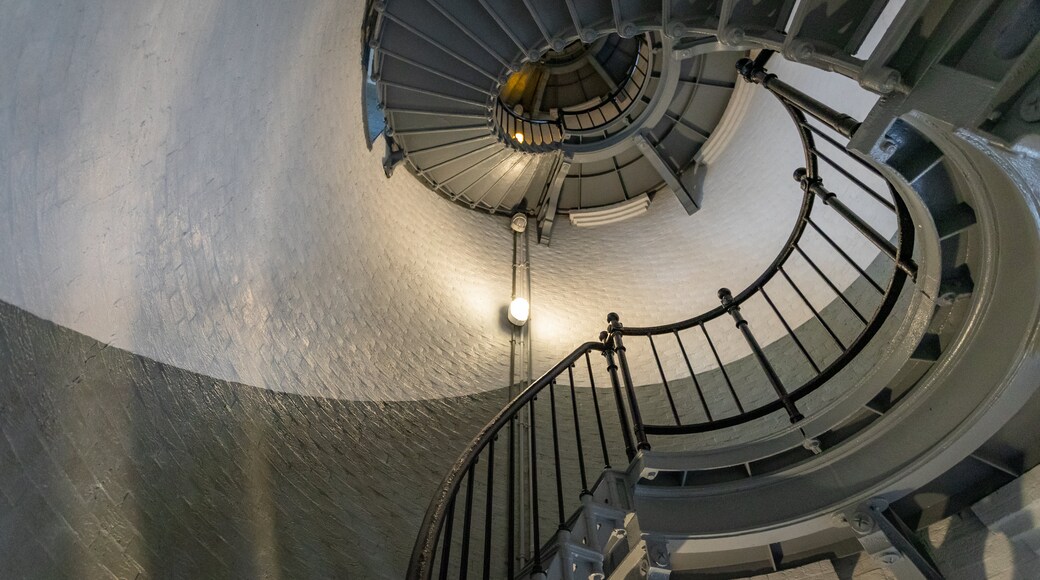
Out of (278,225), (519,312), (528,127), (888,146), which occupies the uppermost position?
(528,127)

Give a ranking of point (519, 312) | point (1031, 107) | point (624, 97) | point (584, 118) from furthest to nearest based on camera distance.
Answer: point (584, 118), point (624, 97), point (519, 312), point (1031, 107)

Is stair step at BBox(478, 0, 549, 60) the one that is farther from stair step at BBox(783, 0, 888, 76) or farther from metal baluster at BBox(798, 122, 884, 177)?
stair step at BBox(783, 0, 888, 76)

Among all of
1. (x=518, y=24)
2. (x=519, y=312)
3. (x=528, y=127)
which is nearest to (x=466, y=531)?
(x=519, y=312)

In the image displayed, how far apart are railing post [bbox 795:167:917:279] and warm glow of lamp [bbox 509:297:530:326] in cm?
285

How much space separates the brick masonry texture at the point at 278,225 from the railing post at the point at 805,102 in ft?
7.44

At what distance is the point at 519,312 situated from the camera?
224 inches

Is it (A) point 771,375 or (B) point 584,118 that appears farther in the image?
(B) point 584,118

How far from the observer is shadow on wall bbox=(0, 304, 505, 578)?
1.96 metres

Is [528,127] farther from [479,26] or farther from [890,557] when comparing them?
[890,557]

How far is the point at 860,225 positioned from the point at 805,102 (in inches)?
32.3

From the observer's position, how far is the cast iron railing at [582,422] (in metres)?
2.37

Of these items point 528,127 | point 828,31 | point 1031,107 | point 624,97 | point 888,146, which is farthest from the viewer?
point 528,127

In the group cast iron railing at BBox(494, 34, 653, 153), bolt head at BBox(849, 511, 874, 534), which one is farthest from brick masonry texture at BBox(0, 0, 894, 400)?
bolt head at BBox(849, 511, 874, 534)

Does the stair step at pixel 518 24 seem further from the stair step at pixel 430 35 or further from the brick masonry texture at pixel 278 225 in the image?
the brick masonry texture at pixel 278 225
